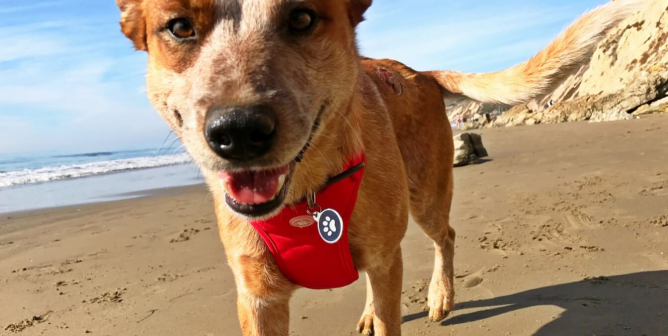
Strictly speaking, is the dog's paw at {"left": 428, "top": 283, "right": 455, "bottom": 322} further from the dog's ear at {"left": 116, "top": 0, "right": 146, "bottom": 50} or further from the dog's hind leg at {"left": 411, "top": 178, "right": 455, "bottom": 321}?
the dog's ear at {"left": 116, "top": 0, "right": 146, "bottom": 50}

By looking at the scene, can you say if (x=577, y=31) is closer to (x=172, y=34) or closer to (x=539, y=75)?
(x=539, y=75)

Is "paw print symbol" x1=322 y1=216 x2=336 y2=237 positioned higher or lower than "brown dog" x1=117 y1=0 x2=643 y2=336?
lower

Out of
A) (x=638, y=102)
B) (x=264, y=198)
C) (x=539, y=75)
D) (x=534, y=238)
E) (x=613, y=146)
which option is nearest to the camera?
(x=264, y=198)

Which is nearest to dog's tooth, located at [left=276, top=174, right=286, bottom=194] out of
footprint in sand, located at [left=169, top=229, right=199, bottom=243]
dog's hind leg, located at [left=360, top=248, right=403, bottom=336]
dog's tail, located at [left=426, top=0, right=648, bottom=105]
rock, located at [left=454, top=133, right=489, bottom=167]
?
dog's hind leg, located at [left=360, top=248, right=403, bottom=336]

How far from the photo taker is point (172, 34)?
6.67 feet

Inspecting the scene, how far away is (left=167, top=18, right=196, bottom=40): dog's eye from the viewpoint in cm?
200

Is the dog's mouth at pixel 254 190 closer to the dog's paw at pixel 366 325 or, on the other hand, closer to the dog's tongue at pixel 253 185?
the dog's tongue at pixel 253 185

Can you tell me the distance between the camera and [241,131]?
1500 millimetres

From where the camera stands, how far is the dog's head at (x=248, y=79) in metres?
1.57

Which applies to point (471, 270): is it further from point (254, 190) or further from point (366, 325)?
point (254, 190)

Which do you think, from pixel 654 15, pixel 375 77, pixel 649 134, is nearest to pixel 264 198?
pixel 375 77

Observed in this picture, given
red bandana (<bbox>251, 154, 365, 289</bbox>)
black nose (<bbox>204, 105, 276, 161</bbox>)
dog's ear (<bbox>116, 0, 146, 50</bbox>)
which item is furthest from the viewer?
dog's ear (<bbox>116, 0, 146, 50</bbox>)

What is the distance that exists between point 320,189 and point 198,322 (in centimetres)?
177

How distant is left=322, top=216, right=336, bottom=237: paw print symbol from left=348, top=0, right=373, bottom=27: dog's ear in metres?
1.07
